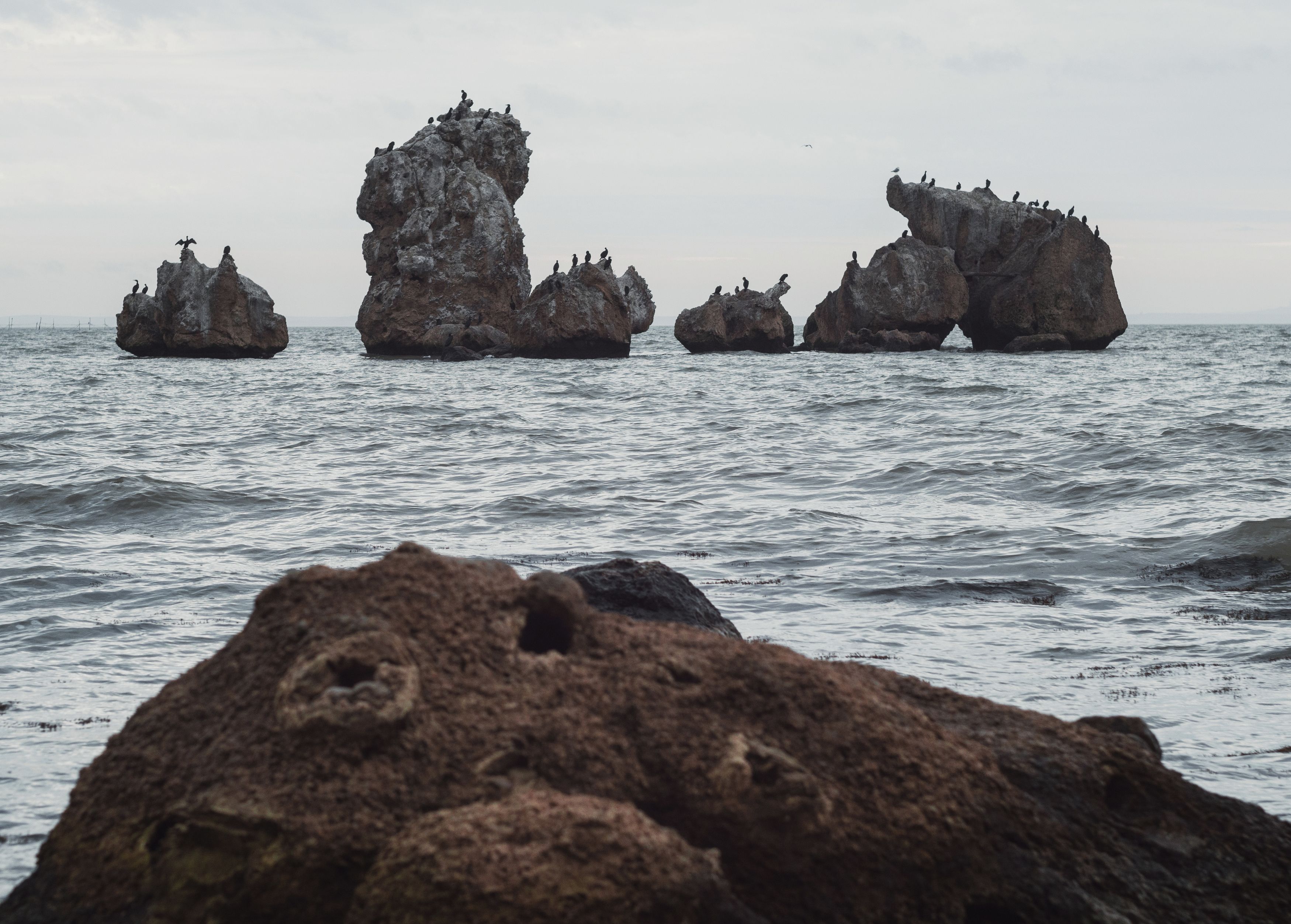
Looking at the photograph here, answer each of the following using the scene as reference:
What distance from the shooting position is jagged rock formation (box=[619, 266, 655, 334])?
60188 millimetres

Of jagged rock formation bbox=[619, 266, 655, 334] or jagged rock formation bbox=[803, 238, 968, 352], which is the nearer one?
jagged rock formation bbox=[803, 238, 968, 352]

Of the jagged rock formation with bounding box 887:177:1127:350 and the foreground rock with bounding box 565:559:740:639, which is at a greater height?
the jagged rock formation with bounding box 887:177:1127:350

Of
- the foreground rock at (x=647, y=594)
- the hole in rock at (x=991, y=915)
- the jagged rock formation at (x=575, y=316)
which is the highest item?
the jagged rock formation at (x=575, y=316)

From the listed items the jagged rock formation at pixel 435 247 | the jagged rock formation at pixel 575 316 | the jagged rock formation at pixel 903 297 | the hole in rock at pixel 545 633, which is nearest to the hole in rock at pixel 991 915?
the hole in rock at pixel 545 633

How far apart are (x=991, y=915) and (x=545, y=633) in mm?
1139

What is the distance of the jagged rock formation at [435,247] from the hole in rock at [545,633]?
4057cm

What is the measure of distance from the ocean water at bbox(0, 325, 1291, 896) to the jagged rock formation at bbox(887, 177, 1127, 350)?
839 inches

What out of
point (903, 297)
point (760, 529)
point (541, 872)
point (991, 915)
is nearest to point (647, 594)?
point (991, 915)

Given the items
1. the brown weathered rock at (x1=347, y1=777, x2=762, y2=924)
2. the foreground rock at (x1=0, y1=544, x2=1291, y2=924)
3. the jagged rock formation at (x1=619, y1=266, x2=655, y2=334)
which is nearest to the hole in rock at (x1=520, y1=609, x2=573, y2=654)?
the foreground rock at (x1=0, y1=544, x2=1291, y2=924)

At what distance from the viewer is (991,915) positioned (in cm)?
220

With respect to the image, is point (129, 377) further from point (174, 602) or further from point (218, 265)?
point (174, 602)

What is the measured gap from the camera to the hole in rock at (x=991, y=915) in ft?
7.19

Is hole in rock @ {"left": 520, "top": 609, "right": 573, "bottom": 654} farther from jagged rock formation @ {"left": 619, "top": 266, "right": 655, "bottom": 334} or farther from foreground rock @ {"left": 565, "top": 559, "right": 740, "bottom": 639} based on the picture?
jagged rock formation @ {"left": 619, "top": 266, "right": 655, "bottom": 334}

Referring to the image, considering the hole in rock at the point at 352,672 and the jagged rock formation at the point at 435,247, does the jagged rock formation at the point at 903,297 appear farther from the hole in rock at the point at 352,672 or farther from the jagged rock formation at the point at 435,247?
the hole in rock at the point at 352,672
